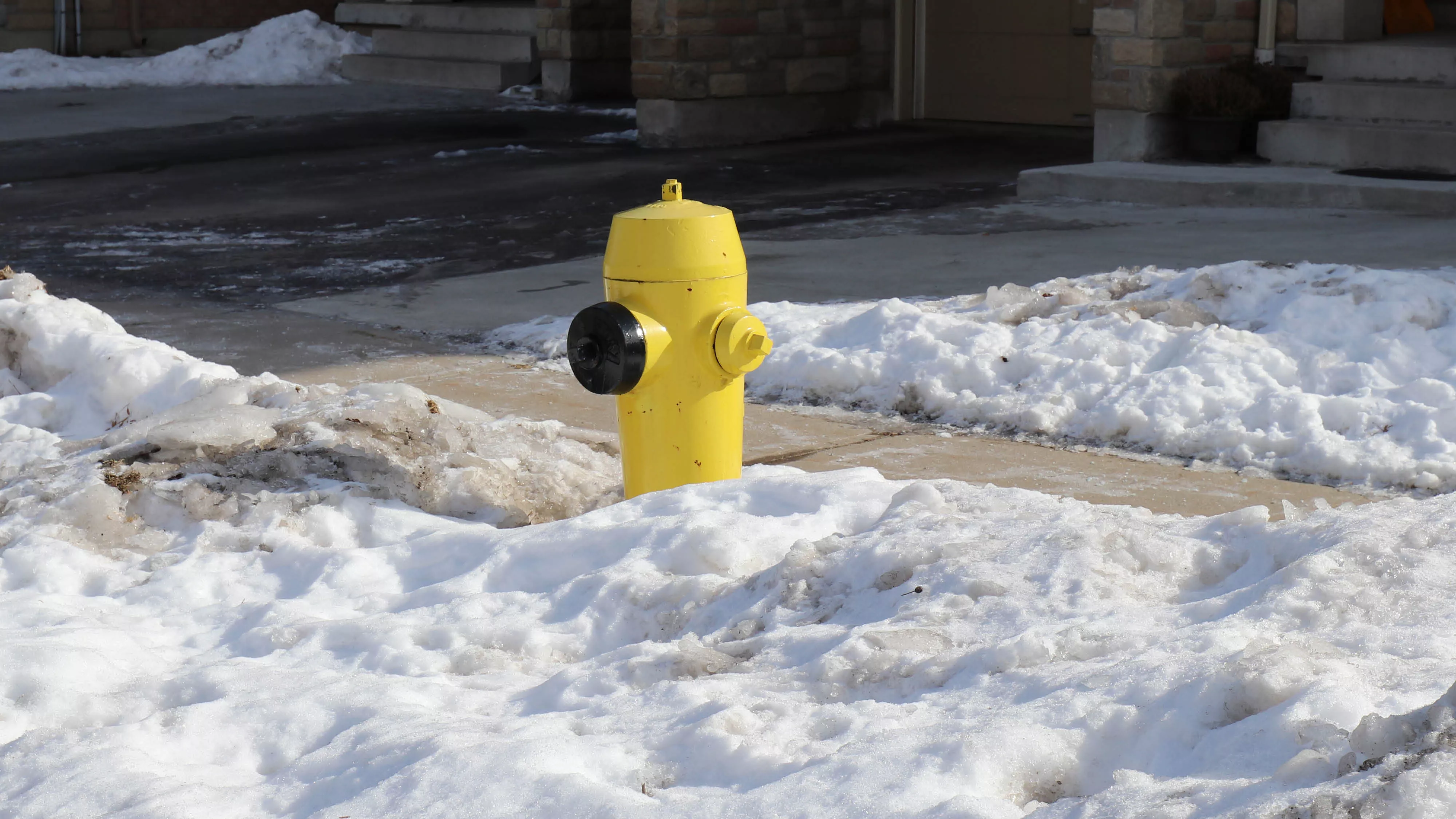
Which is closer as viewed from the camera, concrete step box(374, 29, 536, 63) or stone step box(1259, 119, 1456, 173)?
stone step box(1259, 119, 1456, 173)

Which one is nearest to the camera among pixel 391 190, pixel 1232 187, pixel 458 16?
pixel 1232 187

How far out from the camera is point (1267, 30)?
11406 millimetres

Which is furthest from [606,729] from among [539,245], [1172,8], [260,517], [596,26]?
[596,26]

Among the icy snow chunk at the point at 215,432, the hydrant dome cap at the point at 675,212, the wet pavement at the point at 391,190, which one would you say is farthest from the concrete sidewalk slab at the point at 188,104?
the hydrant dome cap at the point at 675,212

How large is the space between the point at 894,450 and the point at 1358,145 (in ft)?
23.0

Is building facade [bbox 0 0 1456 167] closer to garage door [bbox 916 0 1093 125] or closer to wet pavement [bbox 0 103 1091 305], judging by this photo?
garage door [bbox 916 0 1093 125]

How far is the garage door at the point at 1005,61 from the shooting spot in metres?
15.4

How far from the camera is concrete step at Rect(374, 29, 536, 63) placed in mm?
18906

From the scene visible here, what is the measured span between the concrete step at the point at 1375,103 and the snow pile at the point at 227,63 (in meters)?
13.7

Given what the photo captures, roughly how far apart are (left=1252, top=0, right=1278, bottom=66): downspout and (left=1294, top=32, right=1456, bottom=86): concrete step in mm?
193

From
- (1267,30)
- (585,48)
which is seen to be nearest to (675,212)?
(1267,30)

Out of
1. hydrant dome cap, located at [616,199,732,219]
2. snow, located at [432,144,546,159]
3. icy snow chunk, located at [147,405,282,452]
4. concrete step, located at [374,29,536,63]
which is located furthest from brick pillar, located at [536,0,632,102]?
hydrant dome cap, located at [616,199,732,219]

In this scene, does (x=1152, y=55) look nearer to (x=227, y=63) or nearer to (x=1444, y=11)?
(x=1444, y=11)

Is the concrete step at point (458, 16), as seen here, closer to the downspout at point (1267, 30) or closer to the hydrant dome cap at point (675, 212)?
the downspout at point (1267, 30)
